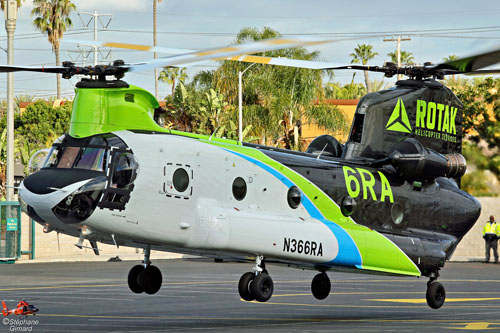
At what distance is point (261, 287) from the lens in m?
18.0

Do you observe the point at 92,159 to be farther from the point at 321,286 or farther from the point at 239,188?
the point at 321,286

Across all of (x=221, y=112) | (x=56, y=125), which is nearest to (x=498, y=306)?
(x=221, y=112)

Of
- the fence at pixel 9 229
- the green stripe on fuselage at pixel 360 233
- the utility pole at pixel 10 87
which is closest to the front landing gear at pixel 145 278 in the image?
the green stripe on fuselage at pixel 360 233

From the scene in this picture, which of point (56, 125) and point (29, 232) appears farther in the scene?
point (56, 125)

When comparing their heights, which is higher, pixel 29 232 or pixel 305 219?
pixel 305 219

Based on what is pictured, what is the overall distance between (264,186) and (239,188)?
0.66 meters

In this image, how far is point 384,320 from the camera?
73.7 ft

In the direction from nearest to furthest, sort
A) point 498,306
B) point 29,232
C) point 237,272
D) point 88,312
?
1. point 88,312
2. point 498,306
3. point 237,272
4. point 29,232

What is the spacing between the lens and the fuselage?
16.7 metres

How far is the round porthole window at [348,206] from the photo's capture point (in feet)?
67.0

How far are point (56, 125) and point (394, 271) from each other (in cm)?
6867

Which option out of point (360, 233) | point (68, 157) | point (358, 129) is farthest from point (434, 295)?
point (68, 157)

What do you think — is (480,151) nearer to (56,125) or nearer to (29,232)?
(29,232)

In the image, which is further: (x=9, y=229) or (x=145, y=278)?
(x=9, y=229)
